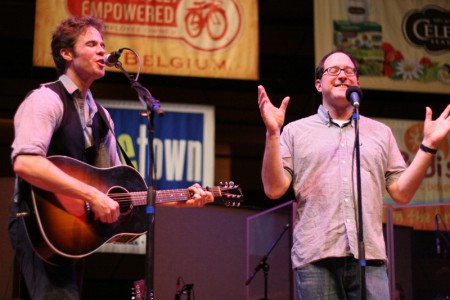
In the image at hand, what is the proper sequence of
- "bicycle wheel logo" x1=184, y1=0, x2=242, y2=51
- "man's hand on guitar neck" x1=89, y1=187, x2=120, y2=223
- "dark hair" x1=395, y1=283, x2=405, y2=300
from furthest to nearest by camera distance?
"bicycle wheel logo" x1=184, y1=0, x2=242, y2=51, "dark hair" x1=395, y1=283, x2=405, y2=300, "man's hand on guitar neck" x1=89, y1=187, x2=120, y2=223

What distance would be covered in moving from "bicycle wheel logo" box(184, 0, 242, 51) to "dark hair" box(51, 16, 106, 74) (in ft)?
13.3

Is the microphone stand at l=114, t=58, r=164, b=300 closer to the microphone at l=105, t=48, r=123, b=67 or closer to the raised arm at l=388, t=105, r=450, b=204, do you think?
the microphone at l=105, t=48, r=123, b=67

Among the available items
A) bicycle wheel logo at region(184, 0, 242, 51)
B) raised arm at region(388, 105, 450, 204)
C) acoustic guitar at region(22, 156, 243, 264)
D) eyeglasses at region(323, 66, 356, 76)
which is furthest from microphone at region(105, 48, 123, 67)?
bicycle wheel logo at region(184, 0, 242, 51)

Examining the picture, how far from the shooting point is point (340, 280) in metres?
3.04

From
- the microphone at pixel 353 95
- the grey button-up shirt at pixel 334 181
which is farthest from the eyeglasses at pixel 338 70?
the microphone at pixel 353 95

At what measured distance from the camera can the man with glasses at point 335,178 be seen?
3.06m

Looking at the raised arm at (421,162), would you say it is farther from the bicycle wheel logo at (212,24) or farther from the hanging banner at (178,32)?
the bicycle wheel logo at (212,24)

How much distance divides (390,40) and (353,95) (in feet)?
16.5

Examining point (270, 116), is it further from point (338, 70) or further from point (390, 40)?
point (390, 40)

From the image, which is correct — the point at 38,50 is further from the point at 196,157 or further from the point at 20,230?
the point at 20,230

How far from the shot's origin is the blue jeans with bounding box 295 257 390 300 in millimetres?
3029

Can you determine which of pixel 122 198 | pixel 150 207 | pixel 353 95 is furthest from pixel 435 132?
pixel 122 198

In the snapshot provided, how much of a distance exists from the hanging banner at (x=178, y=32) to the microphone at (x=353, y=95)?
4261 millimetres

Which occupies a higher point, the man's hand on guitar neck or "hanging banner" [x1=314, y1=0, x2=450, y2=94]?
"hanging banner" [x1=314, y1=0, x2=450, y2=94]
